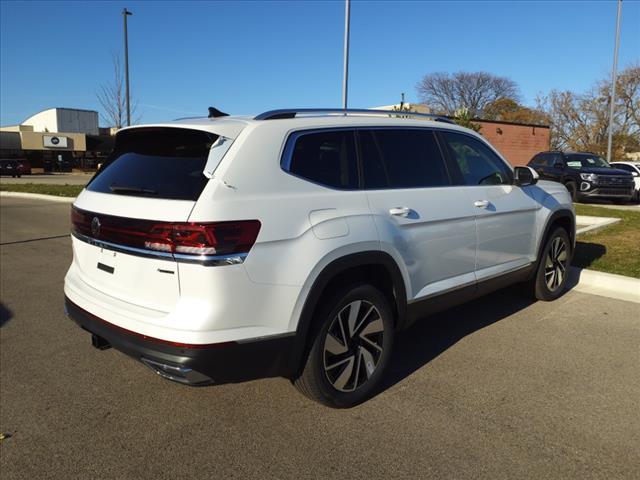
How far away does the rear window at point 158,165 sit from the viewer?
2.81 m

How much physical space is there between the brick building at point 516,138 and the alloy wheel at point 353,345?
34.8m

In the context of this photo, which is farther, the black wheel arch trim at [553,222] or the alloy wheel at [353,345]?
the black wheel arch trim at [553,222]

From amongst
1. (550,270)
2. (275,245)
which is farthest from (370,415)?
(550,270)

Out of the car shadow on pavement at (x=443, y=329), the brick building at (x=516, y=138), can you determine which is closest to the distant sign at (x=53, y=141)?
the brick building at (x=516, y=138)

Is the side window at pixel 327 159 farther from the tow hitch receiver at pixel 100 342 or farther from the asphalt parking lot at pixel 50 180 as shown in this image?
the asphalt parking lot at pixel 50 180

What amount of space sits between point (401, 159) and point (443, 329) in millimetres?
1831

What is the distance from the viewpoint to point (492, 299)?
570 centimetres

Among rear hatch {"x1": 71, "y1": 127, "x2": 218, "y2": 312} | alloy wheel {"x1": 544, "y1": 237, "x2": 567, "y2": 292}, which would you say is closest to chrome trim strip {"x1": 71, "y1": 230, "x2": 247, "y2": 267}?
rear hatch {"x1": 71, "y1": 127, "x2": 218, "y2": 312}

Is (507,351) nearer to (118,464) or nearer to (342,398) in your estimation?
(342,398)

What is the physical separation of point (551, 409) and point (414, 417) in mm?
893

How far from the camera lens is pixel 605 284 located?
6.11m

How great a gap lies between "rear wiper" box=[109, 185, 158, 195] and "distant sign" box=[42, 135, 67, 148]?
56.6 metres

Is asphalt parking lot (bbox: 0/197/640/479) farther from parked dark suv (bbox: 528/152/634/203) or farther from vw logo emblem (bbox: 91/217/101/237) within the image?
parked dark suv (bbox: 528/152/634/203)

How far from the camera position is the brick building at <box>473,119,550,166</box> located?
3659cm
